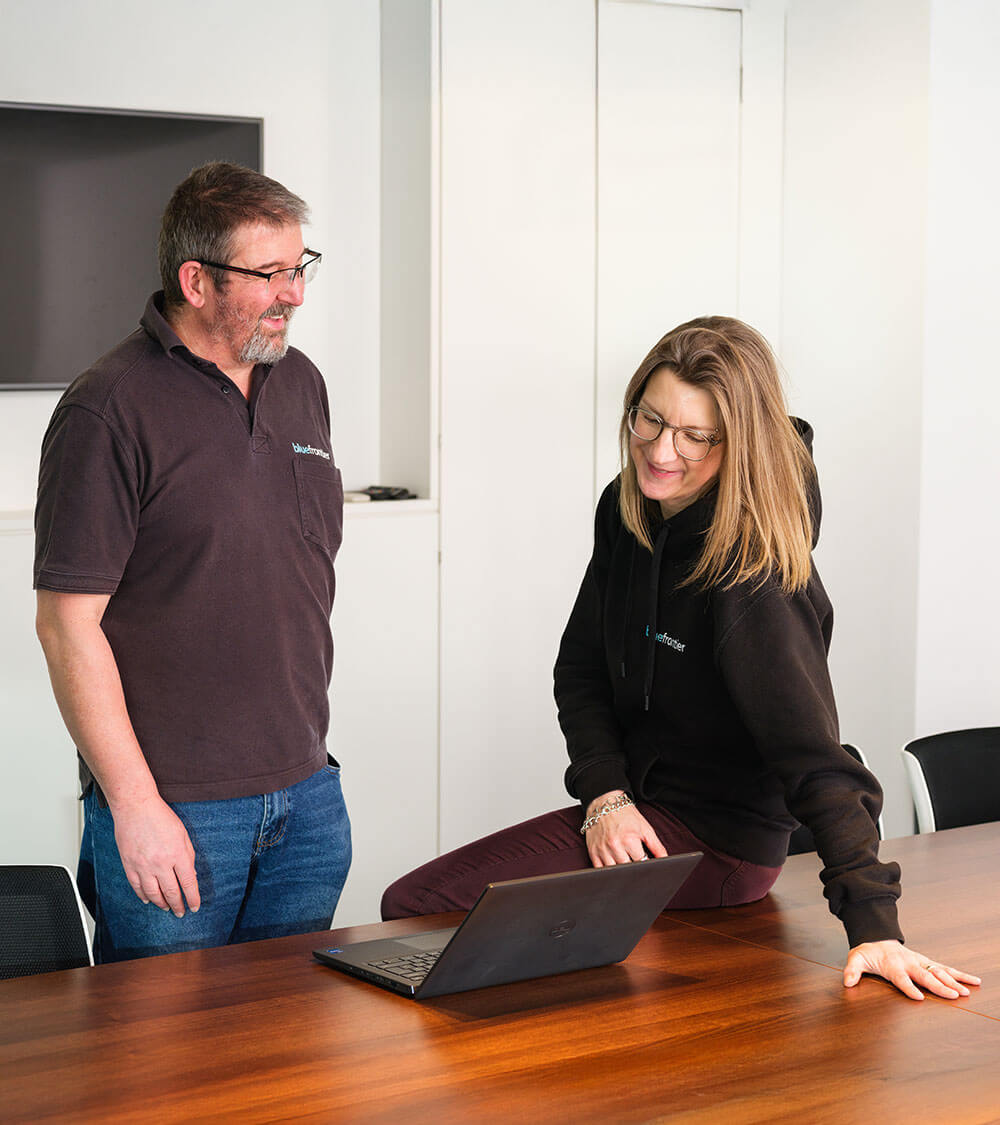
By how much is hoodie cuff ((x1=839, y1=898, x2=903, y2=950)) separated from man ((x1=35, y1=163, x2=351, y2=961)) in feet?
2.74

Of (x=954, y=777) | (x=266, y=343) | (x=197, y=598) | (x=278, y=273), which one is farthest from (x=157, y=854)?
(x=954, y=777)

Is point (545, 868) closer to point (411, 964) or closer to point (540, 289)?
point (411, 964)

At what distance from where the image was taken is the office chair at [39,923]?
200 cm

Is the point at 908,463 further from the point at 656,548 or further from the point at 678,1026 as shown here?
the point at 678,1026

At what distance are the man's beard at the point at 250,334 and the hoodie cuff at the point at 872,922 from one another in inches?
46.5

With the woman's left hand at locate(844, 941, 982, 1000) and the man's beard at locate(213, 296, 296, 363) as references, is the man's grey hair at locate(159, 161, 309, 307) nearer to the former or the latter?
the man's beard at locate(213, 296, 296, 363)

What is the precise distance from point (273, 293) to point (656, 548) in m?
0.71

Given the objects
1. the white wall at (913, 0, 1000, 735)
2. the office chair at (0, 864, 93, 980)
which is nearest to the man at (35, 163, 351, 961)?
the office chair at (0, 864, 93, 980)

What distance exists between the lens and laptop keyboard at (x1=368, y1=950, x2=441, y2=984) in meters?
1.82

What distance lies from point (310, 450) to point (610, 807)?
745 millimetres

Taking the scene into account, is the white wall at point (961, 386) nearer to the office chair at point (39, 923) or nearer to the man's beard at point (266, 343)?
the man's beard at point (266, 343)

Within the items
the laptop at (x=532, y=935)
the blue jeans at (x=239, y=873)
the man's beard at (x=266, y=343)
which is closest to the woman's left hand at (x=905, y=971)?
the laptop at (x=532, y=935)

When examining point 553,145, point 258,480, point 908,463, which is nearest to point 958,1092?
point 258,480

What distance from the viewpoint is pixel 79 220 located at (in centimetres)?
371
